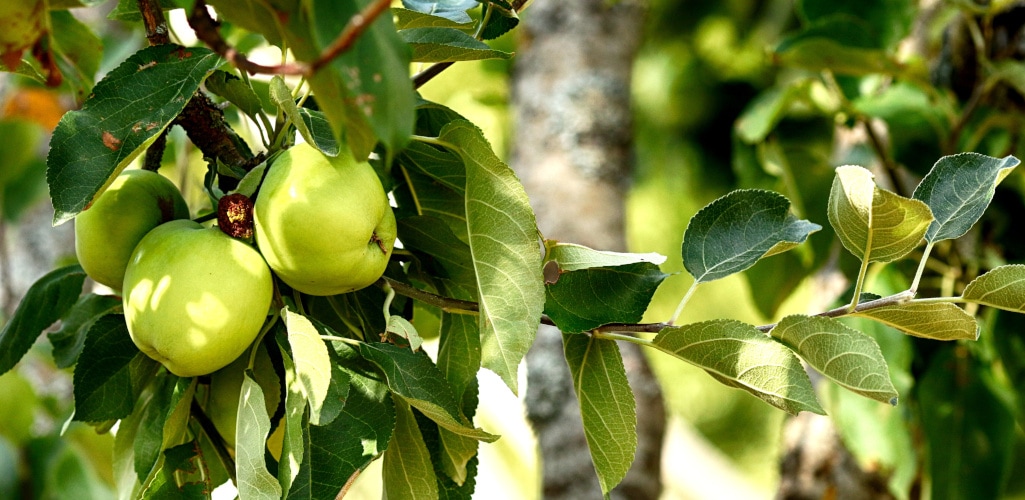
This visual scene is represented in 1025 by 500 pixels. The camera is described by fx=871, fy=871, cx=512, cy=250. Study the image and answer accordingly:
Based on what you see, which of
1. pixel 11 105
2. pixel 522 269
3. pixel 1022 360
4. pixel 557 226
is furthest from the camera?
pixel 11 105

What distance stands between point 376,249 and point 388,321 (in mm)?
34

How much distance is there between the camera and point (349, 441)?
353 mm

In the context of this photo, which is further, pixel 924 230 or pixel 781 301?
pixel 781 301

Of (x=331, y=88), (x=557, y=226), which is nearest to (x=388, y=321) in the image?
(x=331, y=88)

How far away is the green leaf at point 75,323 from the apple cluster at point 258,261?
13cm

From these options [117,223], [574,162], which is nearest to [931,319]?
[117,223]

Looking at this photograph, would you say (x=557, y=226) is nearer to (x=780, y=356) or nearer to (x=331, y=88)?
(x=780, y=356)

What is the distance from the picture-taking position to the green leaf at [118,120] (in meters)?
0.33

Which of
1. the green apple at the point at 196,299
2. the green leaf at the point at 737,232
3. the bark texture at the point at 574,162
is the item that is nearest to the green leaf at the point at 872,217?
the green leaf at the point at 737,232

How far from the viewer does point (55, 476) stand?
2.84ft

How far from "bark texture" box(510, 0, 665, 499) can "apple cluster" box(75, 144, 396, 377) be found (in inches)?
21.3

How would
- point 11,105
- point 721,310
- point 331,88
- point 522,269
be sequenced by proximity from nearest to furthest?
point 331,88, point 522,269, point 11,105, point 721,310

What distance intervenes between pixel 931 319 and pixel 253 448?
0.92 feet

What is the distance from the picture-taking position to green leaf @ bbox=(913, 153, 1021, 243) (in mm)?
365
